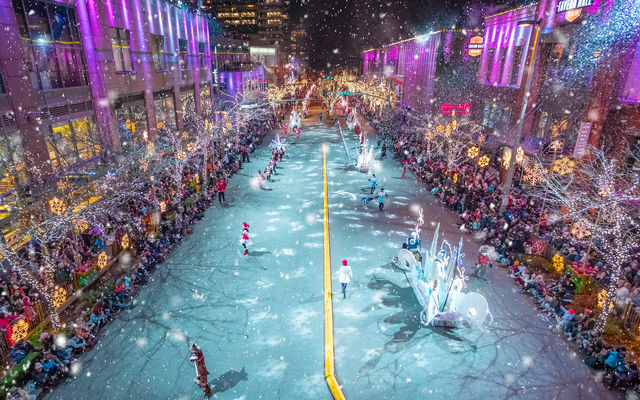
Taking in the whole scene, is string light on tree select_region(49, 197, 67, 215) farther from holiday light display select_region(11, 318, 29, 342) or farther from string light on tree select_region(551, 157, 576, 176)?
string light on tree select_region(551, 157, 576, 176)

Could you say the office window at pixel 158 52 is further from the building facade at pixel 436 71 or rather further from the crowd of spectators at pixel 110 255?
the building facade at pixel 436 71

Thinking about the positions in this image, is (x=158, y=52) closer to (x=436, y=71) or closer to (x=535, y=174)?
(x=436, y=71)

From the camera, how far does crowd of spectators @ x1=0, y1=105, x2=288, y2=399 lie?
8906 millimetres

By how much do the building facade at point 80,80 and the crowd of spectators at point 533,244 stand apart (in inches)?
722

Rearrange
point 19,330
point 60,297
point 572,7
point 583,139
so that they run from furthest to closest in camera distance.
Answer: point 572,7
point 583,139
point 60,297
point 19,330

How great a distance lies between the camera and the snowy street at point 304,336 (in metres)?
8.59

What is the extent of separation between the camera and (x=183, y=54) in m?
31.3

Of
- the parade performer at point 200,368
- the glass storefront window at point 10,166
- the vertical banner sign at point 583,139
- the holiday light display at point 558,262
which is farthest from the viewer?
the vertical banner sign at point 583,139

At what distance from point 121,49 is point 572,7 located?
2560 cm

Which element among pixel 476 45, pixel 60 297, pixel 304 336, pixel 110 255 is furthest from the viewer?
pixel 476 45

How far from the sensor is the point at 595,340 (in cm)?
948

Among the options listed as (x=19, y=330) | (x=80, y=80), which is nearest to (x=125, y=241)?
(x=19, y=330)

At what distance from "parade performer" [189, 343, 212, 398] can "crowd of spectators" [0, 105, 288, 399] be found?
365 centimetres

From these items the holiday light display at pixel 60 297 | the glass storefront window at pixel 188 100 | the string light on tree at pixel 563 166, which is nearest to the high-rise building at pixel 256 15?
the glass storefront window at pixel 188 100
